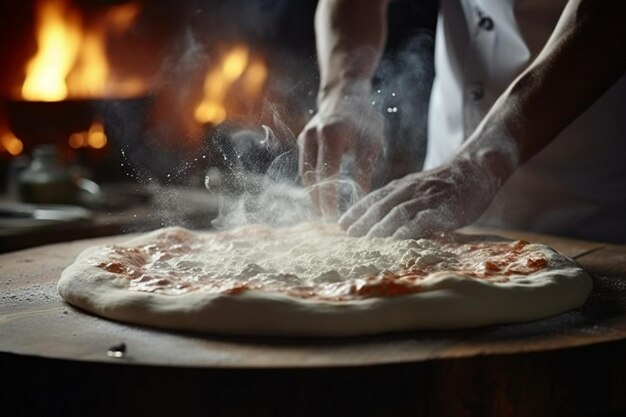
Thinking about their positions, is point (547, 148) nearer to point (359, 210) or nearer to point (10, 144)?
point (359, 210)

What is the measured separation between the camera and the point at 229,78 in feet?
16.5

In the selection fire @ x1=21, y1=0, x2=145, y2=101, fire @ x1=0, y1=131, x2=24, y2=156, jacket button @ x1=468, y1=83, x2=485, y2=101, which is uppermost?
fire @ x1=21, y1=0, x2=145, y2=101

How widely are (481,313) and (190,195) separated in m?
3.08

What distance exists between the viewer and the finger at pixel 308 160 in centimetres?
220

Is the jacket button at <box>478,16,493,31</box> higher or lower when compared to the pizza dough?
higher

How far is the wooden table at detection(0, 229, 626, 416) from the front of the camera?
112cm

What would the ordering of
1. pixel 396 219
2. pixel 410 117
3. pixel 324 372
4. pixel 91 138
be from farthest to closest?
pixel 91 138
pixel 410 117
pixel 396 219
pixel 324 372

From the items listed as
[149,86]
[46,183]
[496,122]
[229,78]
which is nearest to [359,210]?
[496,122]

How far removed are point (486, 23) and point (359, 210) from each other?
2.79 feet

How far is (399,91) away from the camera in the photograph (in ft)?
9.51

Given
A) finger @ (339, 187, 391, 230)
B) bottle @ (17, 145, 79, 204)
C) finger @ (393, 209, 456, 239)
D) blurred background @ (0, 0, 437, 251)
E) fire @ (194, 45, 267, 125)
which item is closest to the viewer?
finger @ (393, 209, 456, 239)

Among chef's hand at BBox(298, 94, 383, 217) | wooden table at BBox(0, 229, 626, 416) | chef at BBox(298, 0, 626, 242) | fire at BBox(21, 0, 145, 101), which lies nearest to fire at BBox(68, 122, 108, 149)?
fire at BBox(21, 0, 145, 101)

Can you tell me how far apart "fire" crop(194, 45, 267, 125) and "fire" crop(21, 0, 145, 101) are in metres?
0.53

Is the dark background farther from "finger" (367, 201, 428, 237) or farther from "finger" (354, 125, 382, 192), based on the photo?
"finger" (367, 201, 428, 237)
